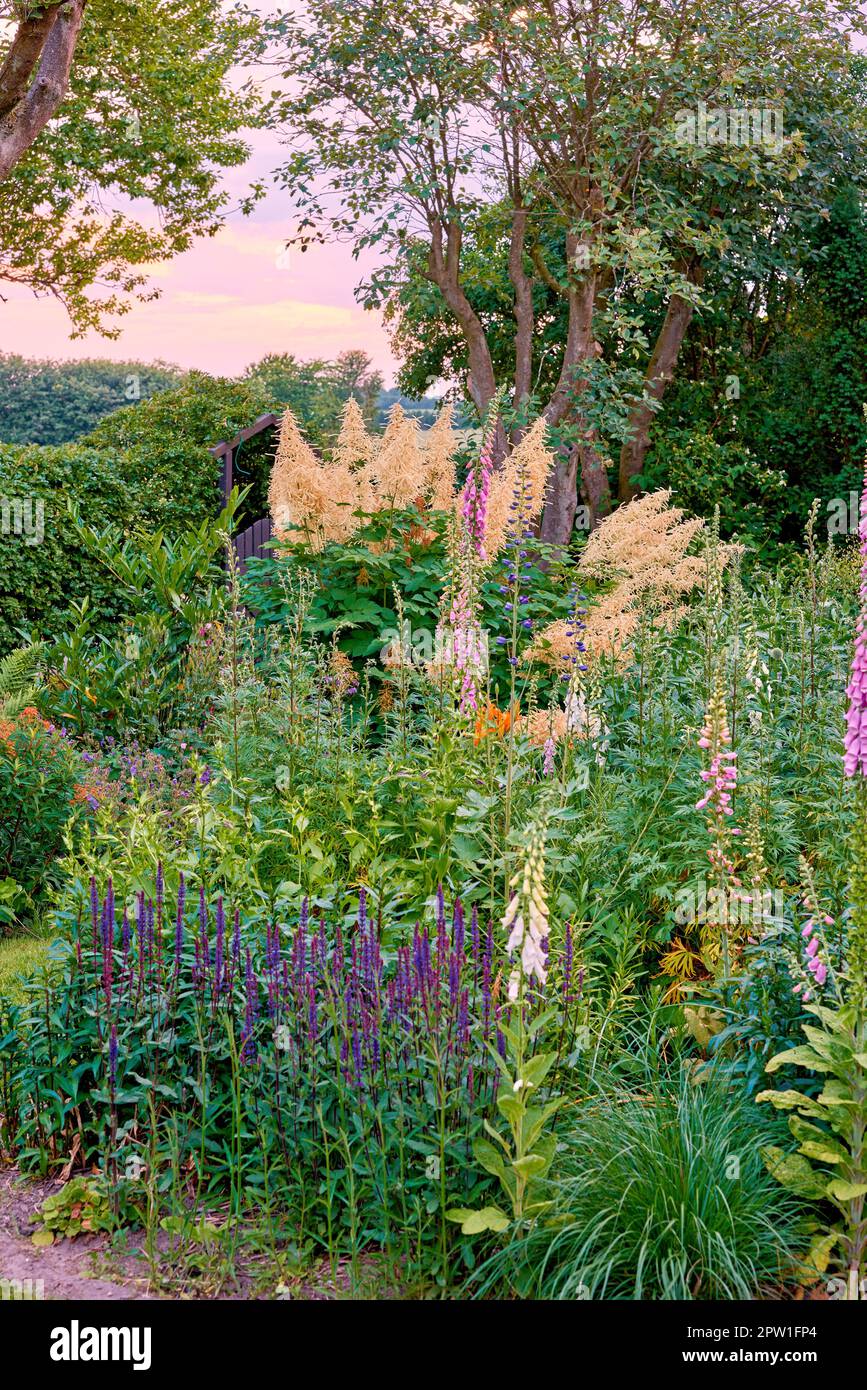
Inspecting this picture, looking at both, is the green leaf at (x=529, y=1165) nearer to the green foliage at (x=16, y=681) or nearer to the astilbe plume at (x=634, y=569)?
the astilbe plume at (x=634, y=569)

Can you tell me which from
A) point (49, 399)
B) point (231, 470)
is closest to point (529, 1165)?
point (231, 470)

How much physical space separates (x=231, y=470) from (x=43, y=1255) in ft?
43.9

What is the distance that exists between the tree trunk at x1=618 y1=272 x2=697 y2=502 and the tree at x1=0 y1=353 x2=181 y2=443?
22.8 meters

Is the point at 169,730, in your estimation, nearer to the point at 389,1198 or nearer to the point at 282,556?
the point at 282,556

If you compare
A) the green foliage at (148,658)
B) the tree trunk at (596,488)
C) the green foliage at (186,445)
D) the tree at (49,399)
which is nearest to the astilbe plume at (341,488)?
the green foliage at (148,658)

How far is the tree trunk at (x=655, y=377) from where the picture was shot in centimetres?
1571

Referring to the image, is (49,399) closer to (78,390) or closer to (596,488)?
(78,390)

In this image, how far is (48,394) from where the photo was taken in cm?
3691

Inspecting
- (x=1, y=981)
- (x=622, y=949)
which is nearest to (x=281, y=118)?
(x=1, y=981)

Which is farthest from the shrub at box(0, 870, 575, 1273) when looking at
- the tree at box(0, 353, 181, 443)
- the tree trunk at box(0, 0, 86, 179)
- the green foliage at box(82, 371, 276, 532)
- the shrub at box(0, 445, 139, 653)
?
the tree at box(0, 353, 181, 443)

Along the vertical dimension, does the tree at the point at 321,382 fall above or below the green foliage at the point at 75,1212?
above

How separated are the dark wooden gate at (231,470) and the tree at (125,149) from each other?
388 cm

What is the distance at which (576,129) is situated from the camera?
12.7 metres

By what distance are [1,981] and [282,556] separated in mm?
3477
